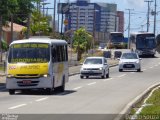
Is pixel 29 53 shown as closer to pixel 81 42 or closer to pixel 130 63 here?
pixel 130 63

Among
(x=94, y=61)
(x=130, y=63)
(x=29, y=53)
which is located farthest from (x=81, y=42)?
(x=29, y=53)

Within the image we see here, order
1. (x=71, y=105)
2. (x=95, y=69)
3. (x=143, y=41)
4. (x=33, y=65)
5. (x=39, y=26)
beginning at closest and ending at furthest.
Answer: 1. (x=71, y=105)
2. (x=33, y=65)
3. (x=95, y=69)
4. (x=39, y=26)
5. (x=143, y=41)

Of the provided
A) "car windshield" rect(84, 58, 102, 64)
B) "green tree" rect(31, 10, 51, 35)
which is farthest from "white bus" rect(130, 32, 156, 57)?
"car windshield" rect(84, 58, 102, 64)

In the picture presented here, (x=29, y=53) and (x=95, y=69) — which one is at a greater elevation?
(x=29, y=53)

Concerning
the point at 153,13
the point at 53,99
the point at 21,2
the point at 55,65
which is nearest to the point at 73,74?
the point at 21,2

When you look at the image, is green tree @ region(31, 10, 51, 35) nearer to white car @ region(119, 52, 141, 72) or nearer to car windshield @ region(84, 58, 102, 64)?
white car @ region(119, 52, 141, 72)

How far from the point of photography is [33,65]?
30.3 meters

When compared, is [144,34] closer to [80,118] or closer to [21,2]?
[21,2]

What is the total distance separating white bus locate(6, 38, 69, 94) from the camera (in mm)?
30203

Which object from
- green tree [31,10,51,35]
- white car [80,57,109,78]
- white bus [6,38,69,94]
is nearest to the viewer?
white bus [6,38,69,94]

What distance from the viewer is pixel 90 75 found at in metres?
48.5

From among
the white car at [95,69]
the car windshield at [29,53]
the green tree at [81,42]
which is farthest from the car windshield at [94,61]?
the green tree at [81,42]

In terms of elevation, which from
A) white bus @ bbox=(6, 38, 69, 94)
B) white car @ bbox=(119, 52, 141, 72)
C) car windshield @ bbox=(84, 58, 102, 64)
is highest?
white bus @ bbox=(6, 38, 69, 94)

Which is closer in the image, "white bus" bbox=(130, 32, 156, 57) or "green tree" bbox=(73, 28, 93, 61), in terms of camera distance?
"green tree" bbox=(73, 28, 93, 61)
